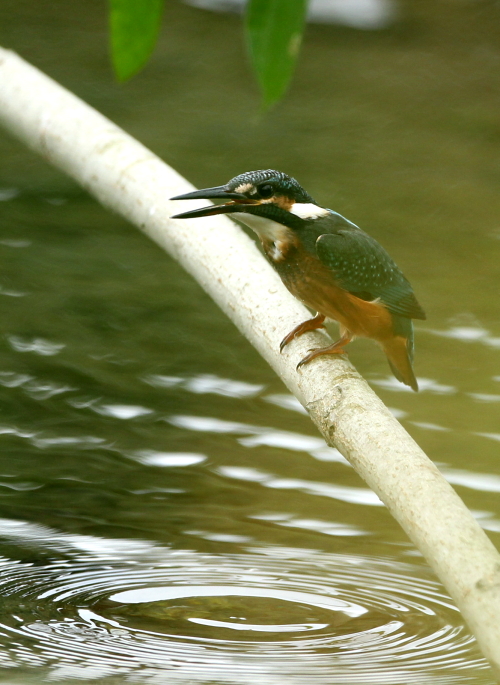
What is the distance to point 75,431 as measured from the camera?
1893 mm

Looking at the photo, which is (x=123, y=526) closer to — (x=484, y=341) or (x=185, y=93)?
(x=484, y=341)

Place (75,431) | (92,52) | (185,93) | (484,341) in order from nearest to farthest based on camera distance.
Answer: (75,431)
(484,341)
(185,93)
(92,52)

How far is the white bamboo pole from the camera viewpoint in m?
0.89

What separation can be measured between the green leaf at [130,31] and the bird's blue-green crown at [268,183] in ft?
2.69

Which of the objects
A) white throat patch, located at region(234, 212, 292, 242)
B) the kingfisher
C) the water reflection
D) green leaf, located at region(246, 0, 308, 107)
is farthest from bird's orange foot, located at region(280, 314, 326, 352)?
green leaf, located at region(246, 0, 308, 107)

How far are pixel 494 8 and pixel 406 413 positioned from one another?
3636mm

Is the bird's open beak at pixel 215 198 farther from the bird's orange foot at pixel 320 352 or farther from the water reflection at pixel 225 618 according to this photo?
the water reflection at pixel 225 618

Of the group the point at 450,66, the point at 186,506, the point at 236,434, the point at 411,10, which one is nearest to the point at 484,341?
the point at 236,434

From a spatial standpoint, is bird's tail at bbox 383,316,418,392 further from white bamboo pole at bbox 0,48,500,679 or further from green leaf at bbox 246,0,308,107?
green leaf at bbox 246,0,308,107

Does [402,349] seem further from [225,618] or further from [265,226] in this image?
[225,618]

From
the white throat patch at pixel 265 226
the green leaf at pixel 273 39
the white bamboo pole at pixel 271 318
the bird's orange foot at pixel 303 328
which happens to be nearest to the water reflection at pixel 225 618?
the white bamboo pole at pixel 271 318

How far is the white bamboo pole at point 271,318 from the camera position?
2.91 ft

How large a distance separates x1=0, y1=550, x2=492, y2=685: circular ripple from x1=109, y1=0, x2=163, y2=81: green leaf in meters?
0.86

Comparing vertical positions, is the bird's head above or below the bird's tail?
above
